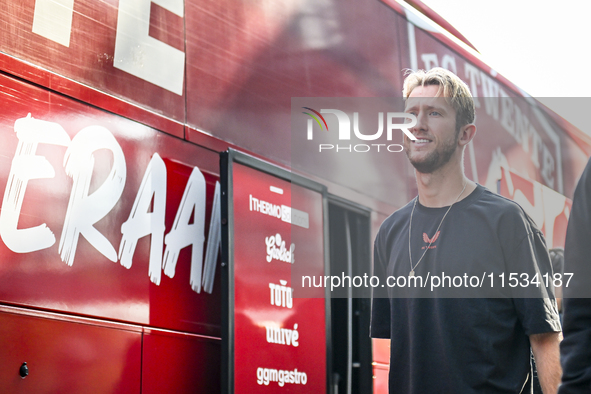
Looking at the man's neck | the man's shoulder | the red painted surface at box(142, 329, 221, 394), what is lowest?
the red painted surface at box(142, 329, 221, 394)

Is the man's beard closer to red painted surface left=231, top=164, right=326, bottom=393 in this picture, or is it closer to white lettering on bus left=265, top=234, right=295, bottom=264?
red painted surface left=231, top=164, right=326, bottom=393

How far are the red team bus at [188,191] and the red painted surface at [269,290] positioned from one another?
0.01 metres

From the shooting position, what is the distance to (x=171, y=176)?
293 centimetres

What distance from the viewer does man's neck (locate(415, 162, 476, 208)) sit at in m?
2.16

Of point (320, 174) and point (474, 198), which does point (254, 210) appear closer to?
point (320, 174)

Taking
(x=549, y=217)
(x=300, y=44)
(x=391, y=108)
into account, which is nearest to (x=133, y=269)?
(x=300, y=44)

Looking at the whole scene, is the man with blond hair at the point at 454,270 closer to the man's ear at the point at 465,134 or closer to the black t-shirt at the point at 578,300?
the man's ear at the point at 465,134

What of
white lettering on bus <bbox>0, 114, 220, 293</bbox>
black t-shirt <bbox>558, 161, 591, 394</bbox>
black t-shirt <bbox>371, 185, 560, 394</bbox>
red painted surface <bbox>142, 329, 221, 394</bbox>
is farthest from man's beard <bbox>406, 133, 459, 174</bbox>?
red painted surface <bbox>142, 329, 221, 394</bbox>

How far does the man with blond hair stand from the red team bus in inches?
38.6

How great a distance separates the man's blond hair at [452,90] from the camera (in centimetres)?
214

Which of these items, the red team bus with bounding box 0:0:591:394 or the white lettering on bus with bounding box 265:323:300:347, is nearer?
the red team bus with bounding box 0:0:591:394

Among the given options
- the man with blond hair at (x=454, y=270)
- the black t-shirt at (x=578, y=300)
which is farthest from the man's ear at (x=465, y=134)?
the black t-shirt at (x=578, y=300)

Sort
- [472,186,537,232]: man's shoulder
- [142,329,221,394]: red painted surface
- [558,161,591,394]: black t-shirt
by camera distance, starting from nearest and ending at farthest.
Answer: [558,161,591,394]: black t-shirt, [472,186,537,232]: man's shoulder, [142,329,221,394]: red painted surface

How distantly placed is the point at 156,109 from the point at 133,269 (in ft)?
2.27
